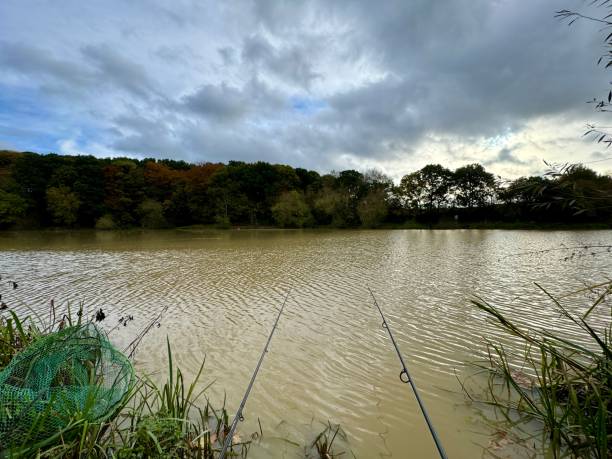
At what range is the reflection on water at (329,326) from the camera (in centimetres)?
331

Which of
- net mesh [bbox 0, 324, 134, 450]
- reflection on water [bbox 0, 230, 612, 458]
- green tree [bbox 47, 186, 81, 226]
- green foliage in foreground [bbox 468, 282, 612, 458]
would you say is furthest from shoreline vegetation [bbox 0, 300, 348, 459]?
green tree [bbox 47, 186, 81, 226]

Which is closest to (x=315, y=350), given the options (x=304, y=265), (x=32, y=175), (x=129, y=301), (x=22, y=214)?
(x=129, y=301)

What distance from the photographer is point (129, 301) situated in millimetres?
8242

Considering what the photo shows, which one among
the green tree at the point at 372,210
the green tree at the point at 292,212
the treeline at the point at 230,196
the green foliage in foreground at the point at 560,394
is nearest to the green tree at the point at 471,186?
the treeline at the point at 230,196

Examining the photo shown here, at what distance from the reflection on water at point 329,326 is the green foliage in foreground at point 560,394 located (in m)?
0.41

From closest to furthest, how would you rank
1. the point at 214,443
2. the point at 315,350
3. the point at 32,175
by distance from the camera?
the point at 214,443 → the point at 315,350 → the point at 32,175

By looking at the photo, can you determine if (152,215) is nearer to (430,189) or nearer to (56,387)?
(430,189)

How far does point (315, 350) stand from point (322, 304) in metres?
2.59

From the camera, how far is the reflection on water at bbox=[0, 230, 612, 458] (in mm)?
3312

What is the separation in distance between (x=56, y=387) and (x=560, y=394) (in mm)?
4539

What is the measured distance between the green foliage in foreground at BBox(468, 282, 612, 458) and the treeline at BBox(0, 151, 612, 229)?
1781 inches

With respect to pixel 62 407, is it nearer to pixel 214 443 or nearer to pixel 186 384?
pixel 214 443

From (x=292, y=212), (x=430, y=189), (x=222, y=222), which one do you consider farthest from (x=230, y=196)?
(x=430, y=189)

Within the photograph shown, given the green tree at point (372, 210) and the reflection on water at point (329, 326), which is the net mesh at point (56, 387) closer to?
the reflection on water at point (329, 326)
